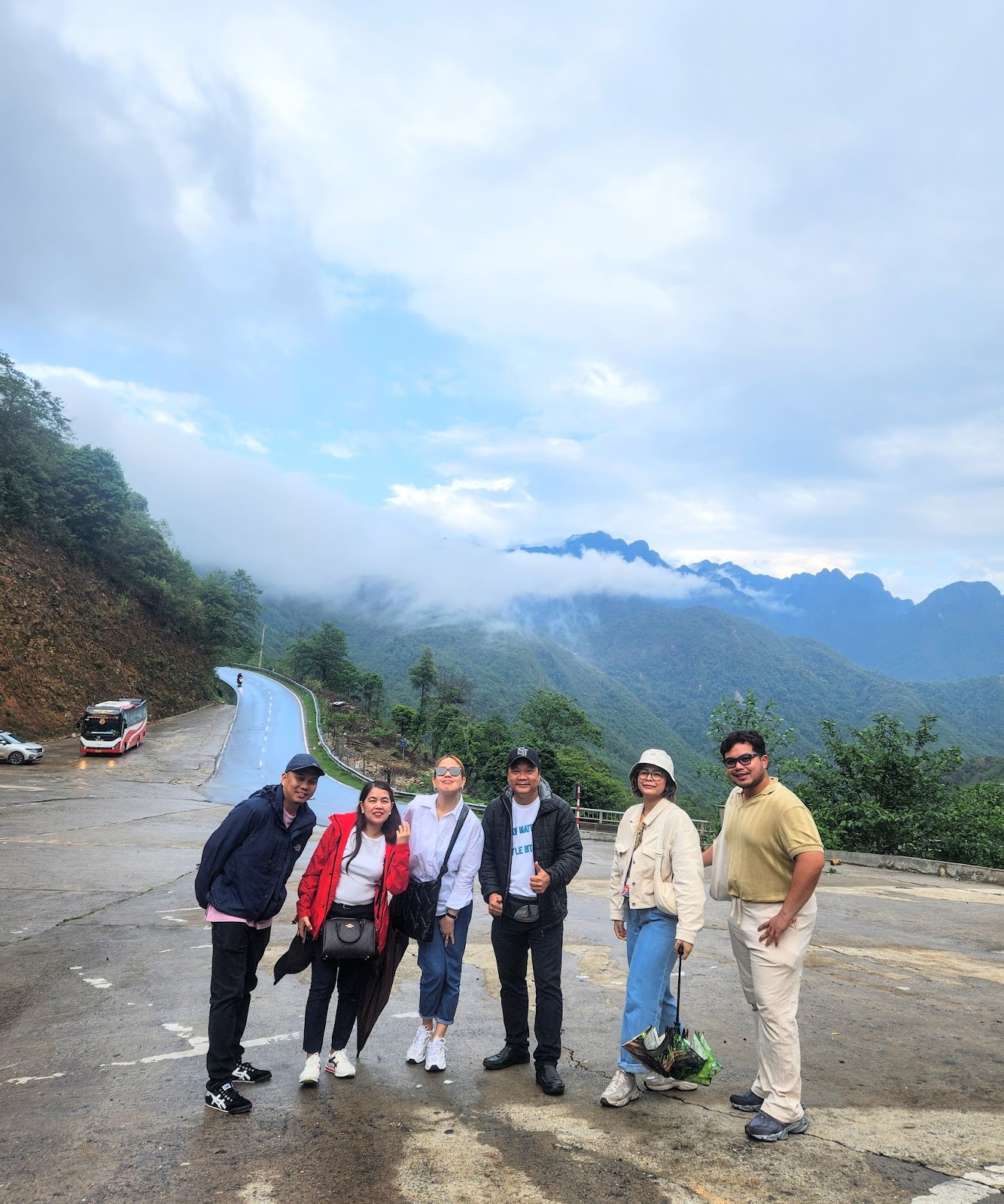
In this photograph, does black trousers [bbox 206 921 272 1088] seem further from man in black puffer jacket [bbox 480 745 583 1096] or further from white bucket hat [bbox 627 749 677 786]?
white bucket hat [bbox 627 749 677 786]

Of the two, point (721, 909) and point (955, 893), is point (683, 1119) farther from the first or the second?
point (955, 893)

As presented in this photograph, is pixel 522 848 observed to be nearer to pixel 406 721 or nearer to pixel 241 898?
pixel 241 898

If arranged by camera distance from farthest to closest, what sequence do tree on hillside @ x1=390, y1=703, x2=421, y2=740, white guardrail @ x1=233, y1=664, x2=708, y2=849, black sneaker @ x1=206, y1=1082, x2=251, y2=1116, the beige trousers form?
tree on hillside @ x1=390, y1=703, x2=421, y2=740, white guardrail @ x1=233, y1=664, x2=708, y2=849, black sneaker @ x1=206, y1=1082, x2=251, y2=1116, the beige trousers

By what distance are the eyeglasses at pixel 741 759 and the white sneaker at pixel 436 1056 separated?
7.57ft

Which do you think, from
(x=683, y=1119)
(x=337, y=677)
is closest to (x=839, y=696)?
(x=337, y=677)

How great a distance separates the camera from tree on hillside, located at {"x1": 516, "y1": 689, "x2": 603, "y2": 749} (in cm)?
5169

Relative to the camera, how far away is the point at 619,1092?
3.86 meters

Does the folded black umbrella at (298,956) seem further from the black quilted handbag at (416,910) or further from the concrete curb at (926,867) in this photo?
the concrete curb at (926,867)

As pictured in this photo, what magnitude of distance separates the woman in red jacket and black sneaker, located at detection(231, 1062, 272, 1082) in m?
0.21

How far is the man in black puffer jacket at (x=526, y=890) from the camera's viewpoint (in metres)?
4.27

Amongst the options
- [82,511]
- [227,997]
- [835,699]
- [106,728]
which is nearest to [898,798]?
[227,997]

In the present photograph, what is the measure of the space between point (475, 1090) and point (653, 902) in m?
1.41

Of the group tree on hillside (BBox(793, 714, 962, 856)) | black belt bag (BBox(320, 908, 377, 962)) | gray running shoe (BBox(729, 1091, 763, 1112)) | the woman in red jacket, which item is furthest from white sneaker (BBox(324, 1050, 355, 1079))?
tree on hillside (BBox(793, 714, 962, 856))

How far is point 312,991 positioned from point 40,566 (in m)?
39.7
